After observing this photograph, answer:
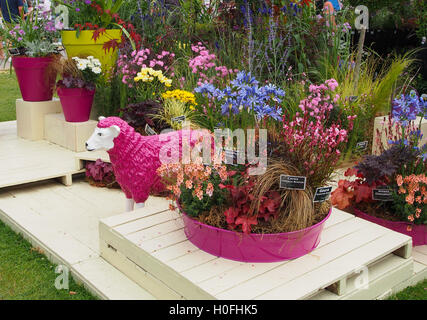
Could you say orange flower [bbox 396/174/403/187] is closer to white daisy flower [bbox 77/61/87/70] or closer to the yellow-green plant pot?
white daisy flower [bbox 77/61/87/70]

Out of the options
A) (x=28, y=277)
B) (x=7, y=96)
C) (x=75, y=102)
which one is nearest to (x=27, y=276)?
(x=28, y=277)

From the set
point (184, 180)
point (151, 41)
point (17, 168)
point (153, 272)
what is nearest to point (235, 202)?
point (184, 180)

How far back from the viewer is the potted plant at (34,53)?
4.79 m

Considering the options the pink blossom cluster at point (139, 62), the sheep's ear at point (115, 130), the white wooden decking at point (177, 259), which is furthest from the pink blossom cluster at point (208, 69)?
the sheep's ear at point (115, 130)

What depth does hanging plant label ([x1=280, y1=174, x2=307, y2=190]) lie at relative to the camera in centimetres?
233

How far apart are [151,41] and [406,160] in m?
3.07

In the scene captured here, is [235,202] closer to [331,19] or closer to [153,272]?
[153,272]

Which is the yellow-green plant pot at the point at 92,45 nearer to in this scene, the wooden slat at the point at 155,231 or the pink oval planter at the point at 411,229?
the wooden slat at the point at 155,231

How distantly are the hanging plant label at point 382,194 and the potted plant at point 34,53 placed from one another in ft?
10.8

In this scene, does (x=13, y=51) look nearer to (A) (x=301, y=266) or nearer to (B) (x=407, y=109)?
(B) (x=407, y=109)

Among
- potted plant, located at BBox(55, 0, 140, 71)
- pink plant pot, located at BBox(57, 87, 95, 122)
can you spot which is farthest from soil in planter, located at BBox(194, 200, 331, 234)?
potted plant, located at BBox(55, 0, 140, 71)

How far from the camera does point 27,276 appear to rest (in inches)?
107

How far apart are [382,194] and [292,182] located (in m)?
0.84
